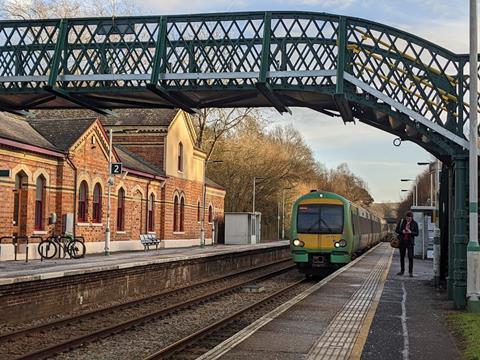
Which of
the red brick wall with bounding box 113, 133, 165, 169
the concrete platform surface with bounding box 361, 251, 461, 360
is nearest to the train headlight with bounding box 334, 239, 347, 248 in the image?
the concrete platform surface with bounding box 361, 251, 461, 360

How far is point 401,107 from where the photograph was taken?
12.6 meters

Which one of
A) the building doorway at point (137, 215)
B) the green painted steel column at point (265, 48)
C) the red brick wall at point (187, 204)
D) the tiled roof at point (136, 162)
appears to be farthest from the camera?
the red brick wall at point (187, 204)

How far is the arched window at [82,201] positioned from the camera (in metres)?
29.7

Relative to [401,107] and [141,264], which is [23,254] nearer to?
[141,264]

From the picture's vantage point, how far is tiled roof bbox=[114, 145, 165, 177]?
35.9 meters

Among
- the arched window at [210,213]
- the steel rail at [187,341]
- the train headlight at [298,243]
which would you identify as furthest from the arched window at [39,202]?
the arched window at [210,213]

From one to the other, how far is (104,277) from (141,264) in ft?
6.60

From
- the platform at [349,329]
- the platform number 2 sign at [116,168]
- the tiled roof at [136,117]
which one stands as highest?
the tiled roof at [136,117]

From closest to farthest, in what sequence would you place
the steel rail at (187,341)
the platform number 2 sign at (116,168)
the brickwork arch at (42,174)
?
the steel rail at (187,341) < the brickwork arch at (42,174) < the platform number 2 sign at (116,168)

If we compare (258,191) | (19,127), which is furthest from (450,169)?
(258,191)

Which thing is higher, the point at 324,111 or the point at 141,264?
the point at 324,111

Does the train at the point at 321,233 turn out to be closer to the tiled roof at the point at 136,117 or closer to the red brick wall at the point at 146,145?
the red brick wall at the point at 146,145

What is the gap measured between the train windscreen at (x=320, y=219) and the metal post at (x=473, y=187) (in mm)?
10146

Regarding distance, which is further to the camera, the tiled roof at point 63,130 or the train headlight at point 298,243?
the tiled roof at point 63,130
